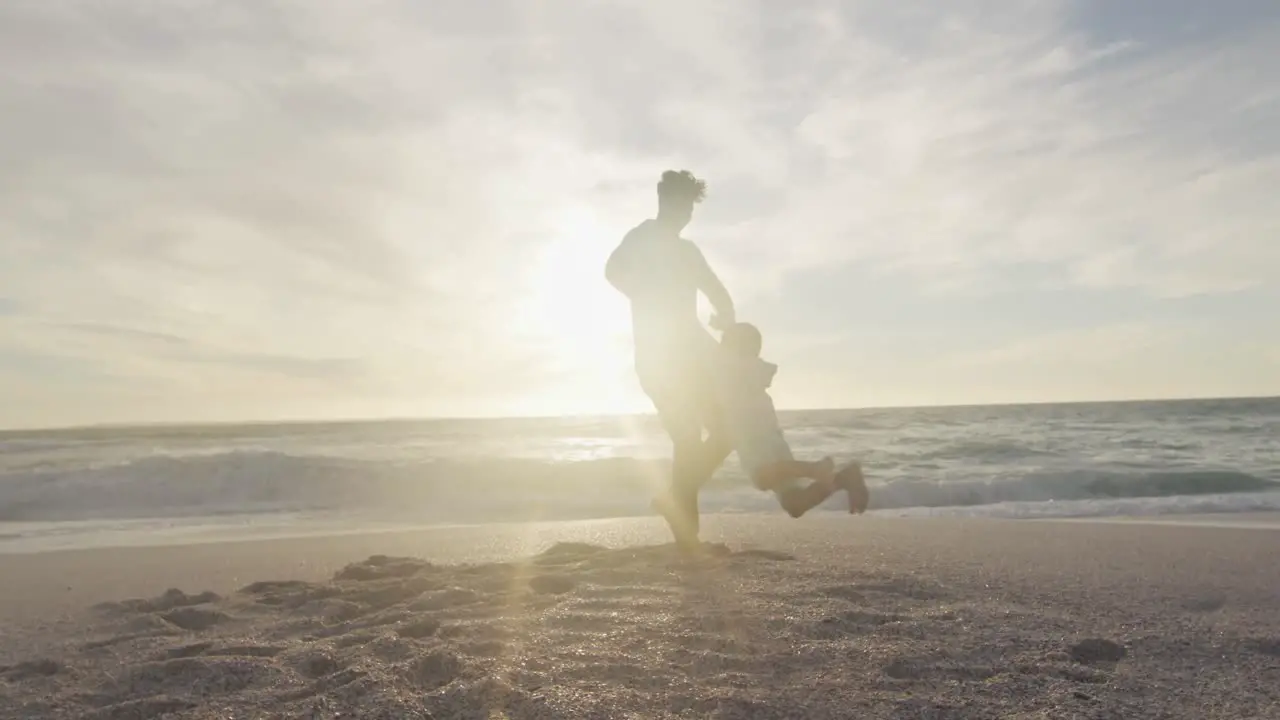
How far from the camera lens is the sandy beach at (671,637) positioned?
2.17 meters

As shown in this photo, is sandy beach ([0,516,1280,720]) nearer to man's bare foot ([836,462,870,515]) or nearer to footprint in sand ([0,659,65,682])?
footprint in sand ([0,659,65,682])

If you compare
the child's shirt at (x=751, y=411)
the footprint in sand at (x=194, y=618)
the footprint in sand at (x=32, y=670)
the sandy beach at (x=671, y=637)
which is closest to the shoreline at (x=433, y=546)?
the sandy beach at (x=671, y=637)

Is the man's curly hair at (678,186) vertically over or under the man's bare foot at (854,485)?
over

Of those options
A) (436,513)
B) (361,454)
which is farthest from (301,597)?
(361,454)

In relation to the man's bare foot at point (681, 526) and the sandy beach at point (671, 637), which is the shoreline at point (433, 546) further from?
the man's bare foot at point (681, 526)

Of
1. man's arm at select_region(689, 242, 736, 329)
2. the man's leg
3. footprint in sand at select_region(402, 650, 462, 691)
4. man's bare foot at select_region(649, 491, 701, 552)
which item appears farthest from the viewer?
man's bare foot at select_region(649, 491, 701, 552)

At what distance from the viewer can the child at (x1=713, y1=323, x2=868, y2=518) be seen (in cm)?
359

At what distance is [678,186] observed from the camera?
4309mm

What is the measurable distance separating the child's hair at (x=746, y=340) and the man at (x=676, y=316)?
0.54ft

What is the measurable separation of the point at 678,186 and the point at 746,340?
3.02 feet

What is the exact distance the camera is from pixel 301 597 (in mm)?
3596

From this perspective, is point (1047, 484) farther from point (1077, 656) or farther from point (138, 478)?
point (138, 478)

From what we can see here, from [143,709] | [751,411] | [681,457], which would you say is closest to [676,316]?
[751,411]

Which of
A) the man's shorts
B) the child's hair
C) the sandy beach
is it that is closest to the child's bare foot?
the sandy beach
